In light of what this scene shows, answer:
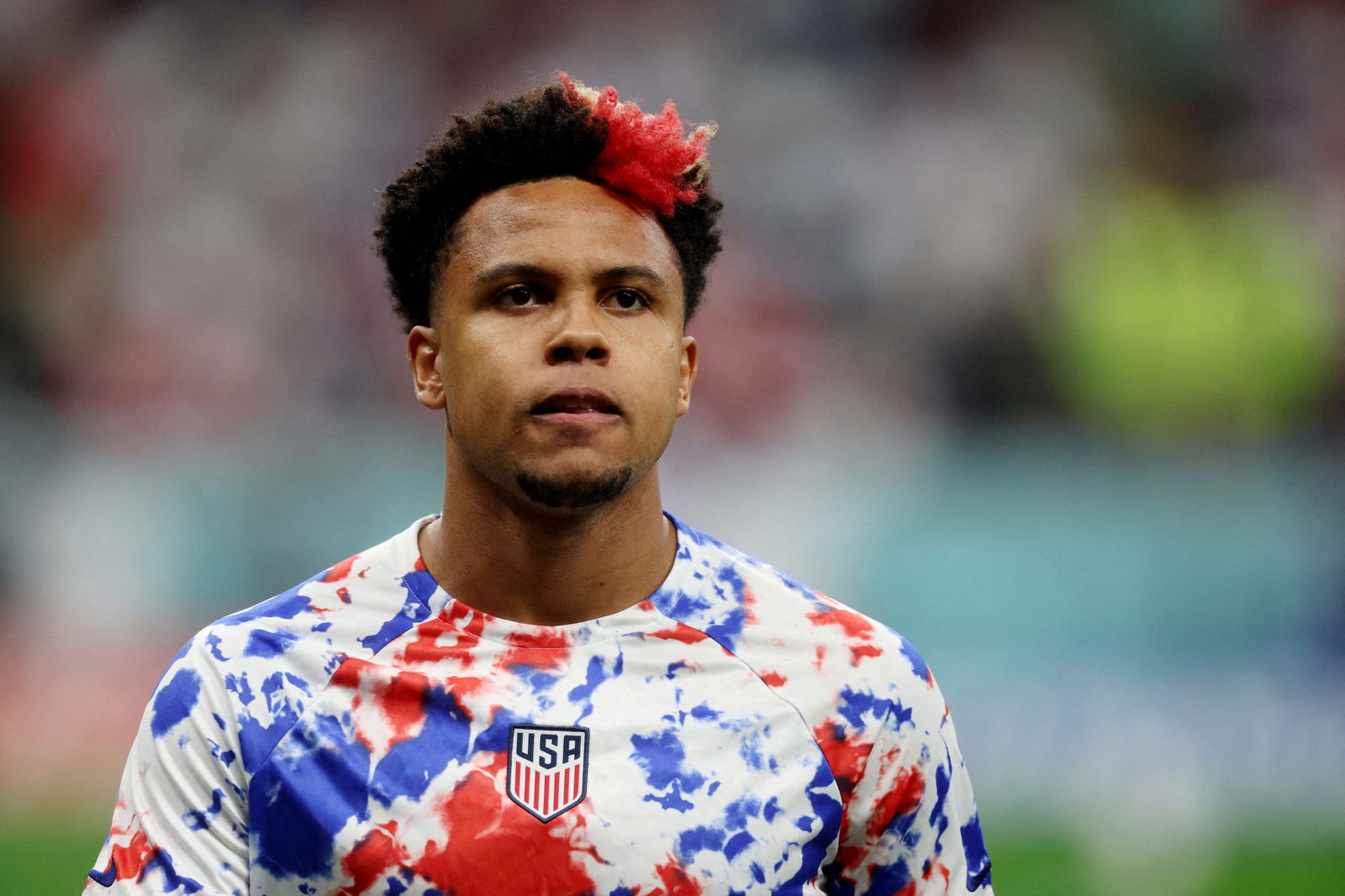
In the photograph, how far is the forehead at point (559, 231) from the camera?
8.93 feet

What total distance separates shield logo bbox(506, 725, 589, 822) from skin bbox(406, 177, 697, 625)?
0.83 ft

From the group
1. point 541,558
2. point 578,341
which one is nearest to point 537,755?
point 541,558

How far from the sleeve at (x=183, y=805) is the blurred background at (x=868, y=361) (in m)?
4.10

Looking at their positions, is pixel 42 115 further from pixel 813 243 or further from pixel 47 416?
pixel 813 243

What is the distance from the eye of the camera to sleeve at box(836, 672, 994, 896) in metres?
2.64

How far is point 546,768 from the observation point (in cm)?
251

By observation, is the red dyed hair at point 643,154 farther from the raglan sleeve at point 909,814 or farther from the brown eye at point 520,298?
the raglan sleeve at point 909,814

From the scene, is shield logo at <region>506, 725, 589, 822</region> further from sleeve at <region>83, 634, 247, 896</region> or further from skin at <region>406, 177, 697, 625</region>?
sleeve at <region>83, 634, 247, 896</region>

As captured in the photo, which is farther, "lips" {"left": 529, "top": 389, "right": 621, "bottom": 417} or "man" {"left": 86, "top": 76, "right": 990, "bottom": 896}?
"lips" {"left": 529, "top": 389, "right": 621, "bottom": 417}

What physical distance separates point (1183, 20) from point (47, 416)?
7.97m

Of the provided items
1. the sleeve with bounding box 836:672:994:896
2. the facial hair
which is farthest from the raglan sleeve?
the facial hair

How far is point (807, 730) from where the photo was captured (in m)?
2.64

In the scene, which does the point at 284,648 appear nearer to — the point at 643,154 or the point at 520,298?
the point at 520,298

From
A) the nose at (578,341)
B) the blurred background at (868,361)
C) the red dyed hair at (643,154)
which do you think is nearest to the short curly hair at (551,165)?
the red dyed hair at (643,154)
